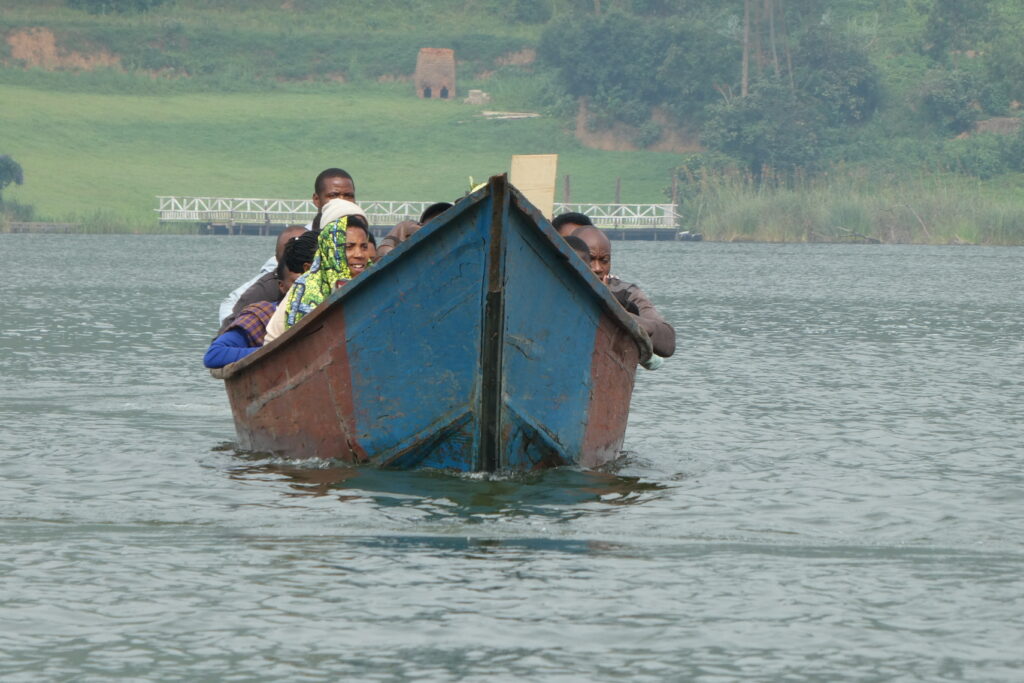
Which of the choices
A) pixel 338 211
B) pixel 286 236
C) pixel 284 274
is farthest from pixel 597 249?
pixel 286 236

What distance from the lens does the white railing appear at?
94312 mm

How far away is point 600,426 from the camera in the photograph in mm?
13586

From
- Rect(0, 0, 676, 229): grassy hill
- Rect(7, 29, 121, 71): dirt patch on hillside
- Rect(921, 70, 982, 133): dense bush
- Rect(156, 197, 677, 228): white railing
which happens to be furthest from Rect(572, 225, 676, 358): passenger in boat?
Rect(7, 29, 121, 71): dirt patch on hillside

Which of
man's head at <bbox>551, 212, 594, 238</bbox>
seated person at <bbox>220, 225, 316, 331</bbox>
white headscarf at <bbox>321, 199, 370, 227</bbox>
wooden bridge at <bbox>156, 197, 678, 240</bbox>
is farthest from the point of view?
wooden bridge at <bbox>156, 197, 678, 240</bbox>

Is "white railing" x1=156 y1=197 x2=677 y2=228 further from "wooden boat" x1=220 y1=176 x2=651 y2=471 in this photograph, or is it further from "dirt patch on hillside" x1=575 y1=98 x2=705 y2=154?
"wooden boat" x1=220 y1=176 x2=651 y2=471

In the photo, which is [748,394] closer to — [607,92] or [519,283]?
[519,283]

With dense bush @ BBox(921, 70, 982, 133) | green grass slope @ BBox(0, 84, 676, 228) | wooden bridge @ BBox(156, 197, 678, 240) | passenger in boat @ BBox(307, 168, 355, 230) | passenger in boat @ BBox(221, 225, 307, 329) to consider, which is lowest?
passenger in boat @ BBox(221, 225, 307, 329)

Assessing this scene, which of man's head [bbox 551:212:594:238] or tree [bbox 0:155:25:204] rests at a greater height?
tree [bbox 0:155:25:204]

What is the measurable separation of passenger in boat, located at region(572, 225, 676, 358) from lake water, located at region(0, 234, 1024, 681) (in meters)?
1.02

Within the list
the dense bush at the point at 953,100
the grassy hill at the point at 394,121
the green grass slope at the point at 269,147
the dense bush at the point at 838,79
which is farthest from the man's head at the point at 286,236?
the dense bush at the point at 953,100

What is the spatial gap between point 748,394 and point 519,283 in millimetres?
9823

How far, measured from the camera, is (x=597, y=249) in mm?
13445

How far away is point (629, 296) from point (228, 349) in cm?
293

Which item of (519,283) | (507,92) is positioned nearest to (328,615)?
(519,283)
